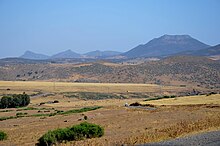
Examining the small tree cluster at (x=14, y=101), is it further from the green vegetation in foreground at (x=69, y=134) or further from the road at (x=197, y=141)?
the road at (x=197, y=141)

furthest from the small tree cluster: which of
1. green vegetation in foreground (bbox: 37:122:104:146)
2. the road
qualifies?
the road

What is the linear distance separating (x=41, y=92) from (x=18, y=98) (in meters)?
29.1

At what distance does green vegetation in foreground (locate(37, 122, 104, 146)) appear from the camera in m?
24.9

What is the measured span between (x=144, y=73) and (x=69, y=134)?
447ft

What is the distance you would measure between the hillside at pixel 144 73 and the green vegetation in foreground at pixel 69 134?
10880 centimetres

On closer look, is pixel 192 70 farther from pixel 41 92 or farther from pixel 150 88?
pixel 41 92

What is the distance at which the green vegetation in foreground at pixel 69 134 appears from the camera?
24891mm

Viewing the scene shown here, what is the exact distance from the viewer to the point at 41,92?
11225 centimetres

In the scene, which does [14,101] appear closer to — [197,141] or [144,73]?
[197,141]

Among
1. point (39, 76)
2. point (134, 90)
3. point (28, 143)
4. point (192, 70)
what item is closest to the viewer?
point (28, 143)

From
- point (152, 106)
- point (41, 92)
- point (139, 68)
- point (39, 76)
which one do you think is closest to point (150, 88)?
point (41, 92)

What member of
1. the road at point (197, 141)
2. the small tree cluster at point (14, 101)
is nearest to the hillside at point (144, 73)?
the small tree cluster at point (14, 101)

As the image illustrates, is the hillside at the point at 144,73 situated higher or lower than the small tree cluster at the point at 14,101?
higher

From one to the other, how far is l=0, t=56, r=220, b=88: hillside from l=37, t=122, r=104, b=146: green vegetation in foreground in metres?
109
